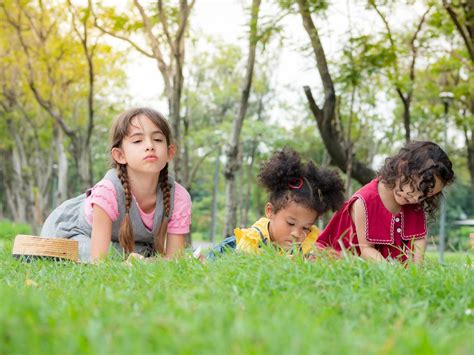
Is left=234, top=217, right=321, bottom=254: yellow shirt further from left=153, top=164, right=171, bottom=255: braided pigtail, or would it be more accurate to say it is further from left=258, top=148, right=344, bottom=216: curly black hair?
left=153, top=164, right=171, bottom=255: braided pigtail

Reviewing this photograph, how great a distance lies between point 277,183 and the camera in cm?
534

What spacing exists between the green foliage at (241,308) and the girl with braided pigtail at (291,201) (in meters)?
1.37

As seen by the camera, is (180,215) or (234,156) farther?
(234,156)

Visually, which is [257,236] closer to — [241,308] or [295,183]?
[295,183]

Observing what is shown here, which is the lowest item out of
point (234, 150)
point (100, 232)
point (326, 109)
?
point (100, 232)

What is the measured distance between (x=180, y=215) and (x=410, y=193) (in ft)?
5.78

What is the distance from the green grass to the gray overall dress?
4.00 ft

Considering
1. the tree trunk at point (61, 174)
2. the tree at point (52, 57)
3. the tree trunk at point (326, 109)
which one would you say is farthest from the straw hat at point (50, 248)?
the tree trunk at point (61, 174)

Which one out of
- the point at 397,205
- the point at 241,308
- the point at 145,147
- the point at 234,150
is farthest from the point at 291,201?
the point at 234,150

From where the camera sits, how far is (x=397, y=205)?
17.3 ft

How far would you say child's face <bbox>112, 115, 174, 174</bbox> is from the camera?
5195mm

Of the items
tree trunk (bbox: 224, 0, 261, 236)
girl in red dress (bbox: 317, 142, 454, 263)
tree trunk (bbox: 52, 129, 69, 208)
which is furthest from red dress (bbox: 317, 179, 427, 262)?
tree trunk (bbox: 52, 129, 69, 208)

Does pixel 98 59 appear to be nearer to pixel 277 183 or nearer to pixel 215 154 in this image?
pixel 215 154

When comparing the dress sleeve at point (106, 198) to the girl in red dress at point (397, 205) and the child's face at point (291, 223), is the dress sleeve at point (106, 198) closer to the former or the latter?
the child's face at point (291, 223)
